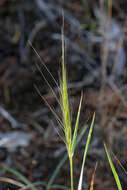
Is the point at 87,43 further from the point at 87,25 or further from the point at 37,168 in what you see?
the point at 37,168

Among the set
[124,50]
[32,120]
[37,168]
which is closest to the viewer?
[37,168]

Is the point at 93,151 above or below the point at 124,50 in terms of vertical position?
below

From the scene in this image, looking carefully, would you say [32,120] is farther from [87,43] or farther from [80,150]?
[87,43]

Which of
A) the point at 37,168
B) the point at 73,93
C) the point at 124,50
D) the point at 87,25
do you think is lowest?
the point at 37,168

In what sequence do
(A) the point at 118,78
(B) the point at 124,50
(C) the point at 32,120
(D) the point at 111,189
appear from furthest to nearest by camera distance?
(B) the point at 124,50 < (A) the point at 118,78 < (C) the point at 32,120 < (D) the point at 111,189

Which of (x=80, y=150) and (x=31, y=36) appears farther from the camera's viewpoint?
(x=31, y=36)

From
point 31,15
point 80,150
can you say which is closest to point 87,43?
point 31,15
